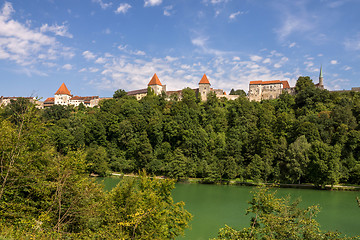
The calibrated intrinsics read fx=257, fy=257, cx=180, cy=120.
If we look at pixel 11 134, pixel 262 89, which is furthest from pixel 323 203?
pixel 262 89

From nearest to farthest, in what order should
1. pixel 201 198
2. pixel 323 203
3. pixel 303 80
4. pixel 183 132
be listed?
1. pixel 323 203
2. pixel 201 198
3. pixel 183 132
4. pixel 303 80

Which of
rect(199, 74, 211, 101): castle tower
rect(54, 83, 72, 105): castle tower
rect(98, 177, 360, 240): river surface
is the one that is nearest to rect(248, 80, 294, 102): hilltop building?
rect(199, 74, 211, 101): castle tower

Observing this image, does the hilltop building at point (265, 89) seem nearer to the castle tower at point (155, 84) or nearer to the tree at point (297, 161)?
the castle tower at point (155, 84)

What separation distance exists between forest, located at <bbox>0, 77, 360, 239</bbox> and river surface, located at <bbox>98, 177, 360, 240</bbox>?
2.82 meters

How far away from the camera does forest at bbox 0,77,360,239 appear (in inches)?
329

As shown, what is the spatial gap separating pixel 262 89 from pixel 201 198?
4315cm

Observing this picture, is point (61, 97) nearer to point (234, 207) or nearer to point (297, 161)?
point (297, 161)

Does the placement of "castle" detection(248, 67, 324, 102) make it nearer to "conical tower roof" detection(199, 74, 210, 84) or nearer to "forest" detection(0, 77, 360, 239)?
"forest" detection(0, 77, 360, 239)

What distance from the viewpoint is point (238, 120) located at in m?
42.8

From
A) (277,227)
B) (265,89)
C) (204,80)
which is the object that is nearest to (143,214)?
(277,227)

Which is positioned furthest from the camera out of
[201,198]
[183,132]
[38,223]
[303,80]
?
[303,80]

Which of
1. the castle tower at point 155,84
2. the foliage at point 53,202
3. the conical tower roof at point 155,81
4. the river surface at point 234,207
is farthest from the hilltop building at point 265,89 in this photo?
the foliage at point 53,202

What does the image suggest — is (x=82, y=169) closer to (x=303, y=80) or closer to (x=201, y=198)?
(x=201, y=198)

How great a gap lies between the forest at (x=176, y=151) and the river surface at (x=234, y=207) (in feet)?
9.26
